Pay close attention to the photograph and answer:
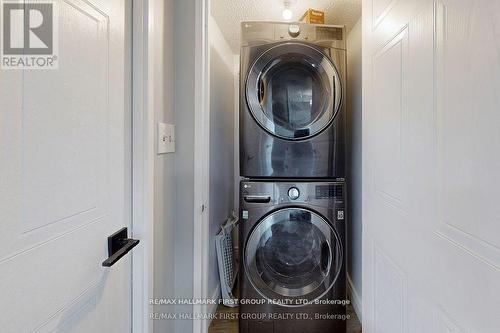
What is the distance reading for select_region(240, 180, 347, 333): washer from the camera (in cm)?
185

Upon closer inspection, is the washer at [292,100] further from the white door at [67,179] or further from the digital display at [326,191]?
the white door at [67,179]

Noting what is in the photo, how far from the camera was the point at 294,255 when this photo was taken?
1.91m

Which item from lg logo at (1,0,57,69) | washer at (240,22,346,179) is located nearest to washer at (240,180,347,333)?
washer at (240,22,346,179)

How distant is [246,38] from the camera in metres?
1.88

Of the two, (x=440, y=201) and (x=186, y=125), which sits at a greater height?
(x=186, y=125)

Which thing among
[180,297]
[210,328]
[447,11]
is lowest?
[210,328]

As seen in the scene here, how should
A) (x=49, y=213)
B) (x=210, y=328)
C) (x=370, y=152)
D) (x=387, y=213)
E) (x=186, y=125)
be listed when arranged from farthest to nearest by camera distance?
(x=210, y=328) → (x=186, y=125) → (x=370, y=152) → (x=387, y=213) → (x=49, y=213)

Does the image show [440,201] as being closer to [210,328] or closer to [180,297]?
[180,297]

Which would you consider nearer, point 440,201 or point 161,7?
point 440,201

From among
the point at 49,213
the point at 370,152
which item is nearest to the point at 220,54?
the point at 370,152

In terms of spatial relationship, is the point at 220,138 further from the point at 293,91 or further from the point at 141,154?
the point at 141,154

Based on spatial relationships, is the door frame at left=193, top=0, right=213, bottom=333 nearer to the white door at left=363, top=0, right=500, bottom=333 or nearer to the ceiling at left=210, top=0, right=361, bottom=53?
the ceiling at left=210, top=0, right=361, bottom=53

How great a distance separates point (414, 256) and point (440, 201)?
0.22 meters

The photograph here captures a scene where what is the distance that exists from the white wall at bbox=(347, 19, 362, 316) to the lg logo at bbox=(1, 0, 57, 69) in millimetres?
1781
